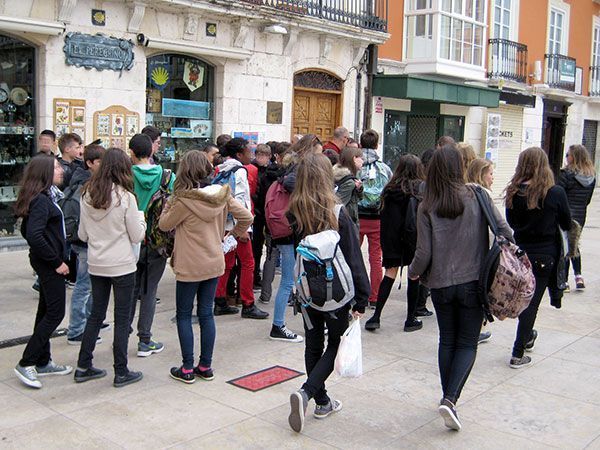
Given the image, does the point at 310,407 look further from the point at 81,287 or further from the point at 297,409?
the point at 81,287

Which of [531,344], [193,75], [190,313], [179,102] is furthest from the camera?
[193,75]

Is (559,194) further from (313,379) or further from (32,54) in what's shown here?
(32,54)

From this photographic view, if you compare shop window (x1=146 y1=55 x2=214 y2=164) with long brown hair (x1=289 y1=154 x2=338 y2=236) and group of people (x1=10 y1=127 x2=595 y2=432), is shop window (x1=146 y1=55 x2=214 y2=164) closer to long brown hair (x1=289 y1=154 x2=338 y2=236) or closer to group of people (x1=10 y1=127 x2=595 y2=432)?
group of people (x1=10 y1=127 x2=595 y2=432)

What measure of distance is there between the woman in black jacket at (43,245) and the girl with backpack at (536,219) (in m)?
3.49

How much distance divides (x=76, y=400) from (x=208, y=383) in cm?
93

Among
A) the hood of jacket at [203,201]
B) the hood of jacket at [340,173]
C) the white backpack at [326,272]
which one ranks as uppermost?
the hood of jacket at [340,173]

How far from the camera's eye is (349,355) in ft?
14.0

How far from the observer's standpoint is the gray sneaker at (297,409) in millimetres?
4250

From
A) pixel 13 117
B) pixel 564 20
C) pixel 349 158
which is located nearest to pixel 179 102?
pixel 13 117

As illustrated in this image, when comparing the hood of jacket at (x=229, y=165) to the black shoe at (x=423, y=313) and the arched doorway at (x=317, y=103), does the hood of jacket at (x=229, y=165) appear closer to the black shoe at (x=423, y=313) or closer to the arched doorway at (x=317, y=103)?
the black shoe at (x=423, y=313)

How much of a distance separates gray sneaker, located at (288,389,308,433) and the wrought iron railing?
23638mm

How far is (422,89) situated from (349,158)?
9.27 meters

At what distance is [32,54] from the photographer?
Result: 9.77m

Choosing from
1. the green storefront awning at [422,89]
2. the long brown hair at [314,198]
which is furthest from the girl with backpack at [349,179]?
the green storefront awning at [422,89]
